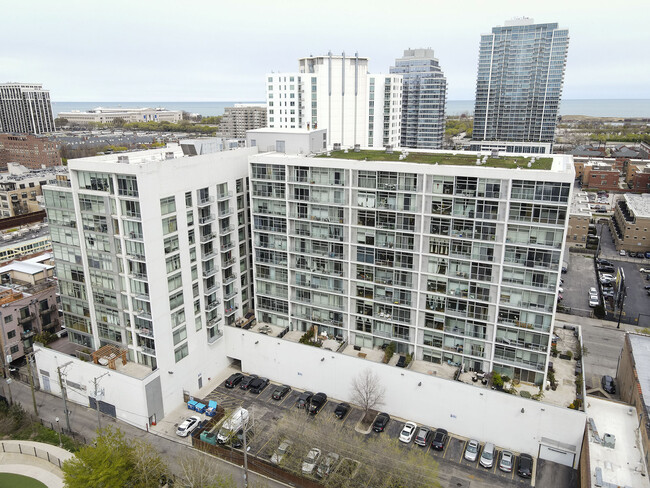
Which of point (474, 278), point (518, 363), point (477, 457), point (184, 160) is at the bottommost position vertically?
point (477, 457)

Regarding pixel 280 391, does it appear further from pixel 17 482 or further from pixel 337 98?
pixel 337 98

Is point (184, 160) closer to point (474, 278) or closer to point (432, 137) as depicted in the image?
point (474, 278)

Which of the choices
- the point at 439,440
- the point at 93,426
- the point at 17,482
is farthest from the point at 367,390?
the point at 17,482

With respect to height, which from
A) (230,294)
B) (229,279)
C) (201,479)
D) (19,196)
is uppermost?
(19,196)

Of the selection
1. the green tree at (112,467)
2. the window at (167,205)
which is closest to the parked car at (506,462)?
the green tree at (112,467)

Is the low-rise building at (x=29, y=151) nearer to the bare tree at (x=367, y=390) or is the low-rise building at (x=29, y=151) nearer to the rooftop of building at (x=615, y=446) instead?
the bare tree at (x=367, y=390)

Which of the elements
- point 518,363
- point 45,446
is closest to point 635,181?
point 518,363

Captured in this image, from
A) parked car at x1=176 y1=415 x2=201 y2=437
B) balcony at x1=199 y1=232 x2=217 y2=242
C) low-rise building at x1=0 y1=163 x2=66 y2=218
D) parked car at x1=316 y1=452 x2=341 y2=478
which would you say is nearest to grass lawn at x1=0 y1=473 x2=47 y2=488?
parked car at x1=176 y1=415 x2=201 y2=437
